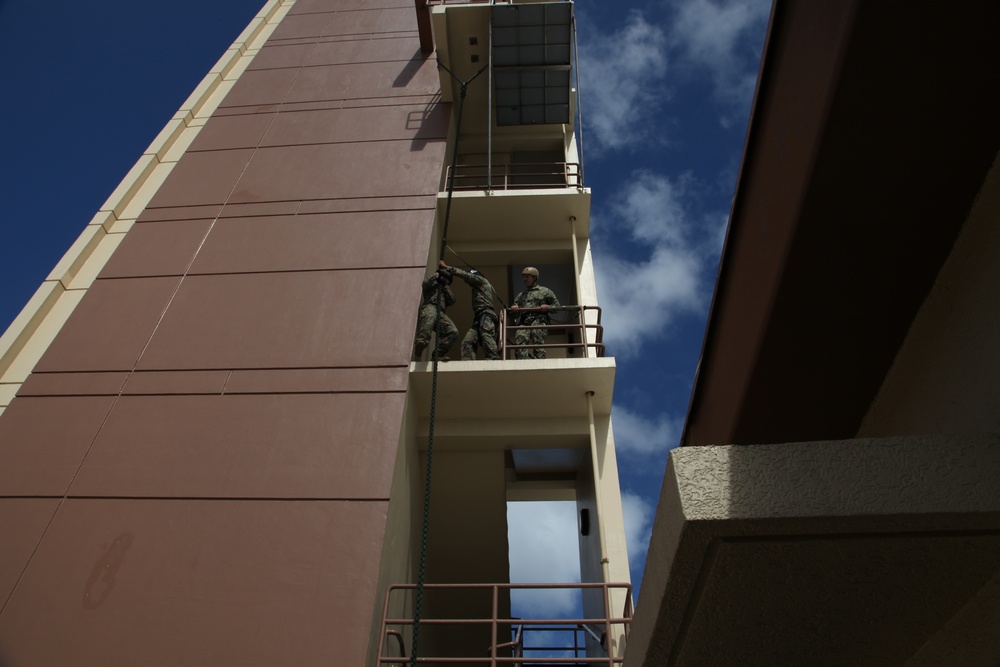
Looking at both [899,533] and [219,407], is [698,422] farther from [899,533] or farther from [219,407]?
[219,407]

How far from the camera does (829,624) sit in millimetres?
2533

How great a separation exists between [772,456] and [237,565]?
15.1 ft

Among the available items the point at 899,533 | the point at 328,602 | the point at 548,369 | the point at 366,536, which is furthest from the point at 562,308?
the point at 899,533

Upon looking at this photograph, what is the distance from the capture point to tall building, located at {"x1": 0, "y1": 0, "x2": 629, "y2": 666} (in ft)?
17.4

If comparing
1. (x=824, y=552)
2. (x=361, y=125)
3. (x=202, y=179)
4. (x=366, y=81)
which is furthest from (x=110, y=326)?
(x=824, y=552)

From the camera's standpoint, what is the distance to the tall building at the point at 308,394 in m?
5.31

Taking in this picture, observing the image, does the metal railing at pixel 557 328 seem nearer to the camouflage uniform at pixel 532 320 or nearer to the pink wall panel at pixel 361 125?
the camouflage uniform at pixel 532 320

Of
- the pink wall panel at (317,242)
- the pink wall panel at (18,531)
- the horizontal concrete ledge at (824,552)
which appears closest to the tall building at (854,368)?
the horizontal concrete ledge at (824,552)

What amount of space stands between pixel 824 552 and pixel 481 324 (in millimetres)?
6128

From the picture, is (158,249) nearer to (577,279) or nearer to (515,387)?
A: (515,387)

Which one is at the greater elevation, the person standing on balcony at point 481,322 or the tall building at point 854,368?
the person standing on balcony at point 481,322

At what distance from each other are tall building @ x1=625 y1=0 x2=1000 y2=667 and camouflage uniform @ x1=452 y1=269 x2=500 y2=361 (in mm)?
5243

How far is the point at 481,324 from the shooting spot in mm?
8156

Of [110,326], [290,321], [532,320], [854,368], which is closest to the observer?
[854,368]
